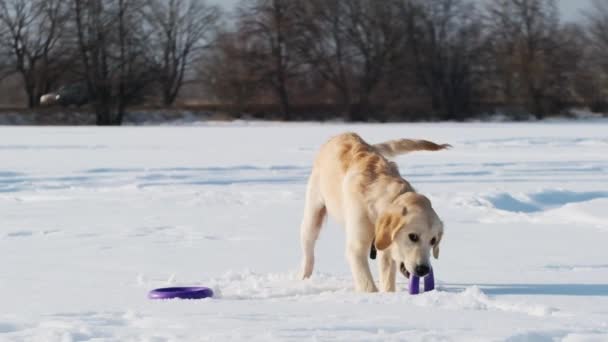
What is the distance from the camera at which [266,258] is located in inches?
300

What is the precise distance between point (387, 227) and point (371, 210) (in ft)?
1.31

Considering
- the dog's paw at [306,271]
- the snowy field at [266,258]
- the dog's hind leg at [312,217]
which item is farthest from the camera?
the dog's hind leg at [312,217]

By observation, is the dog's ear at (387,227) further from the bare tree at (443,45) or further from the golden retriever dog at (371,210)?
the bare tree at (443,45)

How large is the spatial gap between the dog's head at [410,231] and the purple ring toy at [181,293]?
978mm

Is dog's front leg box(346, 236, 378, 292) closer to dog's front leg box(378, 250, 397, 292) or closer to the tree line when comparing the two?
dog's front leg box(378, 250, 397, 292)

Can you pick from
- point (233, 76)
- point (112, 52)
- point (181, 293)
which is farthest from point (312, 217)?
point (112, 52)

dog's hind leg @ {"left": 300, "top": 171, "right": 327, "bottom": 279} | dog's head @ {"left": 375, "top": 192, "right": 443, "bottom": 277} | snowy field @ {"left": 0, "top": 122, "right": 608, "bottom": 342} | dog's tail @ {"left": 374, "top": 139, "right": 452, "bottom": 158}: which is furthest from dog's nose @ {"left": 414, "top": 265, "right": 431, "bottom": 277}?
dog's tail @ {"left": 374, "top": 139, "right": 452, "bottom": 158}

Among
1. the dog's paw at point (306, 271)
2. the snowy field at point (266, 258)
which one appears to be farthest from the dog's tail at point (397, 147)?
the dog's paw at point (306, 271)

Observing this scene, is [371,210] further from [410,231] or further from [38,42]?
[38,42]

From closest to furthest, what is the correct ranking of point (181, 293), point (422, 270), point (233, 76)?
1. point (422, 270)
2. point (181, 293)
3. point (233, 76)

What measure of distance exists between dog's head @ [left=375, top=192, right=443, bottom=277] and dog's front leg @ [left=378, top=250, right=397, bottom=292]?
1.13 feet

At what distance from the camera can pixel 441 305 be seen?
16.6ft

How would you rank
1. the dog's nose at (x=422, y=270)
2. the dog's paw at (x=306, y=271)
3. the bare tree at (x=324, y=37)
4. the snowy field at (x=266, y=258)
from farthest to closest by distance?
1. the bare tree at (x=324, y=37)
2. the dog's paw at (x=306, y=271)
3. the dog's nose at (x=422, y=270)
4. the snowy field at (x=266, y=258)

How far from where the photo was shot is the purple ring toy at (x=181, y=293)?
17.9ft
